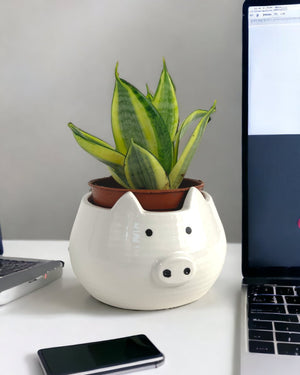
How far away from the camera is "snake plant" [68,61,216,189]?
46cm

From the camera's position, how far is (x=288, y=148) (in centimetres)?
54

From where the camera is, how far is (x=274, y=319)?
1.40 ft

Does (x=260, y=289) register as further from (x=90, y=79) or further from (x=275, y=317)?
(x=90, y=79)

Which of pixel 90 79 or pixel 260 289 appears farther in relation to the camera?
pixel 90 79

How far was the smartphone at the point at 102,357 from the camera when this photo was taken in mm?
354

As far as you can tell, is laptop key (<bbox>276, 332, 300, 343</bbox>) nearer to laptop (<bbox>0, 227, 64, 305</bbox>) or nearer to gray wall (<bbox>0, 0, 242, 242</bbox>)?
laptop (<bbox>0, 227, 64, 305</bbox>)

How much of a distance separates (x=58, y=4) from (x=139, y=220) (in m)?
0.58

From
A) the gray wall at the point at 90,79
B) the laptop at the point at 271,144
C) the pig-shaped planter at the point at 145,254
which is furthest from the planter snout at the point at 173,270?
the gray wall at the point at 90,79

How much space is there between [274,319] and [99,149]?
0.73ft

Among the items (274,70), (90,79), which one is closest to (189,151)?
(274,70)

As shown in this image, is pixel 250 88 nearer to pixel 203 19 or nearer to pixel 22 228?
pixel 203 19

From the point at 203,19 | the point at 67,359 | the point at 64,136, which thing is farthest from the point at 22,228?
the point at 67,359

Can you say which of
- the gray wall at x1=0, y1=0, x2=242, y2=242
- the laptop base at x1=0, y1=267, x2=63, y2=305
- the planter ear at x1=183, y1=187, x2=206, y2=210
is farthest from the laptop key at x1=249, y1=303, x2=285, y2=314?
the gray wall at x1=0, y1=0, x2=242, y2=242

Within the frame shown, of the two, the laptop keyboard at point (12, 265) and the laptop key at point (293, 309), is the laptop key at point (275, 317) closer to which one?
the laptop key at point (293, 309)
